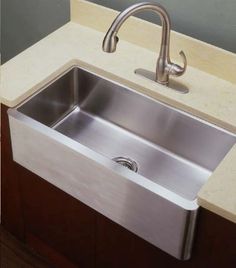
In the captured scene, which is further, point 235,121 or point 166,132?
point 166,132

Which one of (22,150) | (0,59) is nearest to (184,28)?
(22,150)

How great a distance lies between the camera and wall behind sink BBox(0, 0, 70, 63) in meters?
1.87

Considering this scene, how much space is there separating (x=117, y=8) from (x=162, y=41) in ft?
1.12

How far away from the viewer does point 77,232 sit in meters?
1.52

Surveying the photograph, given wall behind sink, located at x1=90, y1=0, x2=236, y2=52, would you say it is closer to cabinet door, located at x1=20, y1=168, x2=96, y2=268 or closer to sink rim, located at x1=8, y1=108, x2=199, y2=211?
sink rim, located at x1=8, y1=108, x2=199, y2=211

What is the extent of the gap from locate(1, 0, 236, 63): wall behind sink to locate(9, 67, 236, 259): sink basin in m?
0.27

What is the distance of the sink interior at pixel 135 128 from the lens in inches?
57.5

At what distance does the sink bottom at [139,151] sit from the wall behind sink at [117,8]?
382 millimetres

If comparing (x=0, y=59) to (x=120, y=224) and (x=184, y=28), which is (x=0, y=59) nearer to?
(x=184, y=28)

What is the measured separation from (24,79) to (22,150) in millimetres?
218

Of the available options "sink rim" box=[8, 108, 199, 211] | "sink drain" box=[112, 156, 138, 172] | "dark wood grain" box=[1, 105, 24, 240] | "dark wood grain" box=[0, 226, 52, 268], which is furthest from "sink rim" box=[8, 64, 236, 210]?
"dark wood grain" box=[0, 226, 52, 268]

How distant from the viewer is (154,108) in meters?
1.50

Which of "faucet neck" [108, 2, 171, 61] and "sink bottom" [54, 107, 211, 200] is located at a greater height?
"faucet neck" [108, 2, 171, 61]

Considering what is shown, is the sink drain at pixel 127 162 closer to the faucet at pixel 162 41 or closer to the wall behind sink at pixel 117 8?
the faucet at pixel 162 41
